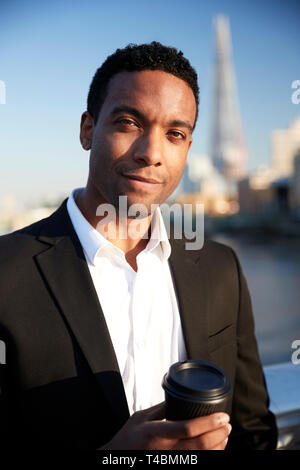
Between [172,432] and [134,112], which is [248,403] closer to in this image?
[172,432]

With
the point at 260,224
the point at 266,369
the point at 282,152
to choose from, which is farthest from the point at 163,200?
the point at 282,152

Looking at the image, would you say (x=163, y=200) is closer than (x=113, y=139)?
No

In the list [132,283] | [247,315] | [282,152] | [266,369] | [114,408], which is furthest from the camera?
[282,152]

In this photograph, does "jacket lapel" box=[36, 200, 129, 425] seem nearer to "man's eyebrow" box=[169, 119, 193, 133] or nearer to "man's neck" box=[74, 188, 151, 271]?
"man's neck" box=[74, 188, 151, 271]

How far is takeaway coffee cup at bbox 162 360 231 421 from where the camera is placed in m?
0.96

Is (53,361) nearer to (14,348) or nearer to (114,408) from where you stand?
(14,348)

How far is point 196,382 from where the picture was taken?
1.01 m

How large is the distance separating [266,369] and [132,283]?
125cm

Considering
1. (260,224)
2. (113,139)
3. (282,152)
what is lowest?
(260,224)

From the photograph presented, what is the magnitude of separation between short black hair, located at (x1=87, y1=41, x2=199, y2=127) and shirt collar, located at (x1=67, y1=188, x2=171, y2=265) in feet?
1.57

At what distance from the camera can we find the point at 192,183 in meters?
133

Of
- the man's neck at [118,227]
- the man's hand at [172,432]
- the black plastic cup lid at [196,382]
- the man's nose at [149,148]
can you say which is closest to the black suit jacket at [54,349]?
the man's neck at [118,227]

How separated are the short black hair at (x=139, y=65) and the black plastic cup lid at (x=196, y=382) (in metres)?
1.22

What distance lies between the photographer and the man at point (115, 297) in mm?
1358
